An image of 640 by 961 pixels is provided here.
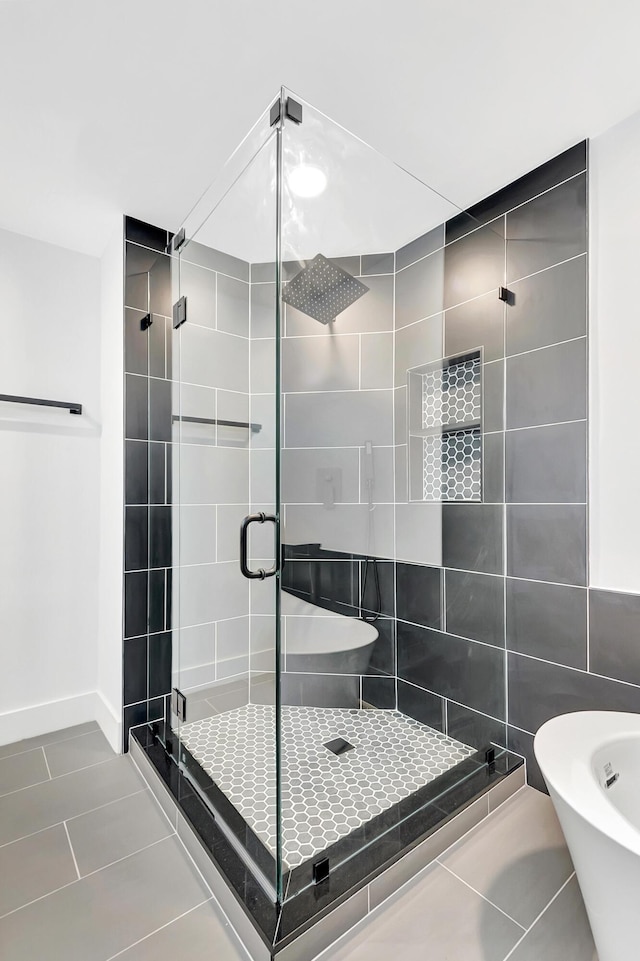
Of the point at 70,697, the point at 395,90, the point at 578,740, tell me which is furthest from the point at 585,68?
the point at 70,697

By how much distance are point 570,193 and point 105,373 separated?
215 cm

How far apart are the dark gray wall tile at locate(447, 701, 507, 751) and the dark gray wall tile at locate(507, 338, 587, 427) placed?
3.79 feet

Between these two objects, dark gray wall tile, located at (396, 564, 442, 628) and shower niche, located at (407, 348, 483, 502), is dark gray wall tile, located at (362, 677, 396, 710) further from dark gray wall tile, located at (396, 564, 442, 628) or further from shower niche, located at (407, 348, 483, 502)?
shower niche, located at (407, 348, 483, 502)

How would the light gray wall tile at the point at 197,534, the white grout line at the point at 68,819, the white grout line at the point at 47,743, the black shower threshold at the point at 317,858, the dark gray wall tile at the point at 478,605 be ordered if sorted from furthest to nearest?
the white grout line at the point at 47,743
the dark gray wall tile at the point at 478,605
the light gray wall tile at the point at 197,534
the white grout line at the point at 68,819
the black shower threshold at the point at 317,858

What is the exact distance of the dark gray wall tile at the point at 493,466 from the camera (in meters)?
1.90

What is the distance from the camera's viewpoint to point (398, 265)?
5.26ft

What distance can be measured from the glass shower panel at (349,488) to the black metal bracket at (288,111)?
2 centimetres

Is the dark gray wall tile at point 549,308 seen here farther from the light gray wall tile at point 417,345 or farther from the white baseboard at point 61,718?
the white baseboard at point 61,718

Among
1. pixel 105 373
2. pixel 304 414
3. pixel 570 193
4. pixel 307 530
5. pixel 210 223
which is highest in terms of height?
pixel 570 193

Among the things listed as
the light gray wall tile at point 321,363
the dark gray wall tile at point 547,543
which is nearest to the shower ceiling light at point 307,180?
the light gray wall tile at point 321,363

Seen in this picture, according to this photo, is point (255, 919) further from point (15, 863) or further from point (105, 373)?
point (105, 373)

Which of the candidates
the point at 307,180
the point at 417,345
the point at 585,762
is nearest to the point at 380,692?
the point at 585,762

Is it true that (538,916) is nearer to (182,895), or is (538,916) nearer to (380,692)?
(380,692)

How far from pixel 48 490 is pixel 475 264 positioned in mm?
2182
